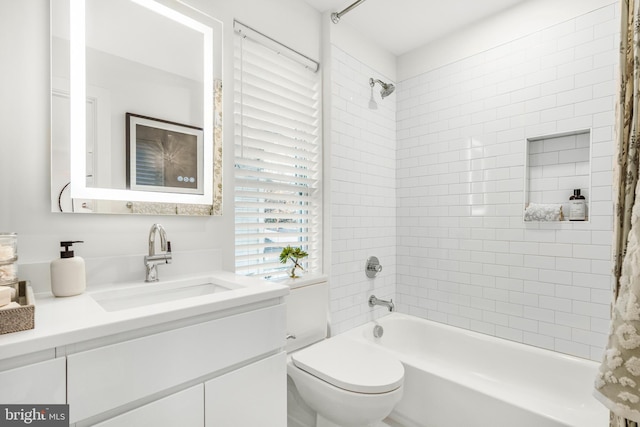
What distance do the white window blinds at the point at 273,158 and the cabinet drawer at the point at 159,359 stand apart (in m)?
0.73

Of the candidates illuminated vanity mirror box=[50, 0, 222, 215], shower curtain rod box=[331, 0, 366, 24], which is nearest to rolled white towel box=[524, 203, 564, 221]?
shower curtain rod box=[331, 0, 366, 24]

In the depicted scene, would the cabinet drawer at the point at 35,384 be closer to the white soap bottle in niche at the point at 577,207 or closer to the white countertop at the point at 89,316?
the white countertop at the point at 89,316

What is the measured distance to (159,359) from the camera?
903mm

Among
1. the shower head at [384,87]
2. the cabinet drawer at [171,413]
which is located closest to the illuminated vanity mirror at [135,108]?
the cabinet drawer at [171,413]

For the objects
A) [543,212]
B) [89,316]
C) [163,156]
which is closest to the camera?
[89,316]

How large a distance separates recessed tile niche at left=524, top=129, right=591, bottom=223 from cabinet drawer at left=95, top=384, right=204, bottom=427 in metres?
2.18

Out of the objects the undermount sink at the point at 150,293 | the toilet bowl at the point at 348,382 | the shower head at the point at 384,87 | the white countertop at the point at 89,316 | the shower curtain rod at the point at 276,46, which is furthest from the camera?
the shower head at the point at 384,87

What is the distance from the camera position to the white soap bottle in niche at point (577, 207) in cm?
193

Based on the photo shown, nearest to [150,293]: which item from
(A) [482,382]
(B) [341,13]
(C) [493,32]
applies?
(A) [482,382]

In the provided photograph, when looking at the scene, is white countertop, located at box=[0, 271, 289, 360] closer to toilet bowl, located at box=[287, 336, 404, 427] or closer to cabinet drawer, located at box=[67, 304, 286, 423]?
cabinet drawer, located at box=[67, 304, 286, 423]

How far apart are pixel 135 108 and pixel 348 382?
1551mm

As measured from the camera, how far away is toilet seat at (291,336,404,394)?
147cm

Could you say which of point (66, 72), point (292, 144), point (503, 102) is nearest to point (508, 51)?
point (503, 102)

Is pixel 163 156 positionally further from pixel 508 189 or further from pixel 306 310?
pixel 508 189
